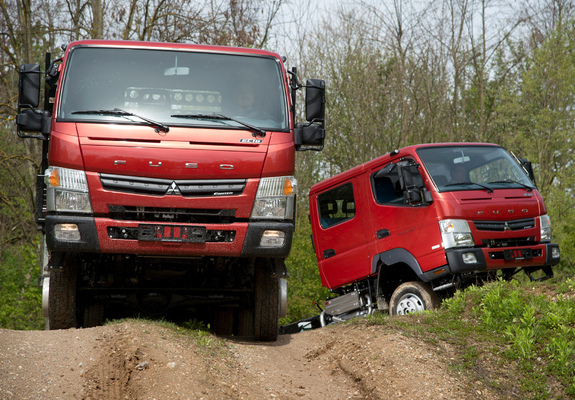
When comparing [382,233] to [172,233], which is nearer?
[172,233]

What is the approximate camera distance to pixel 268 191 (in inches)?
233

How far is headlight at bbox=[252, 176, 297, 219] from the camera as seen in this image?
19.3 feet

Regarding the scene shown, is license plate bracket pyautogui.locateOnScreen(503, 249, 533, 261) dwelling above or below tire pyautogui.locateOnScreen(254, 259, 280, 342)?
above

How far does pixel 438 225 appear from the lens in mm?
8242

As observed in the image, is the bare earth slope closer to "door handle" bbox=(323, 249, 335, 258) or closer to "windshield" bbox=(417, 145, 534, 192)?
"windshield" bbox=(417, 145, 534, 192)

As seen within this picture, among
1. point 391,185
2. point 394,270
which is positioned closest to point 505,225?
point 391,185

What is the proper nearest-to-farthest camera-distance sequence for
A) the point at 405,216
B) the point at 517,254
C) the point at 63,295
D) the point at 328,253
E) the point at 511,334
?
the point at 511,334 → the point at 63,295 → the point at 517,254 → the point at 405,216 → the point at 328,253

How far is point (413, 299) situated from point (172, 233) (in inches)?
164

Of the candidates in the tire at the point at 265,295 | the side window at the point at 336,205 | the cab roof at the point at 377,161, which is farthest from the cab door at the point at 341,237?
the tire at the point at 265,295

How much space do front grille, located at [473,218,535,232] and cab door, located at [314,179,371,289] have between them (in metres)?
2.12

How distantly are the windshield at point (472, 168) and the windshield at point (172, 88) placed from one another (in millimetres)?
3295

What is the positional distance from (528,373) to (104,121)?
171 inches

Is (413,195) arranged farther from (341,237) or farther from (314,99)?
(314,99)

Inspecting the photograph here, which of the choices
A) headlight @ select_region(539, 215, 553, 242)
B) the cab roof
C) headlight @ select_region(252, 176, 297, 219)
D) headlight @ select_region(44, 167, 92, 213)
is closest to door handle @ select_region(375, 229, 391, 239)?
the cab roof
